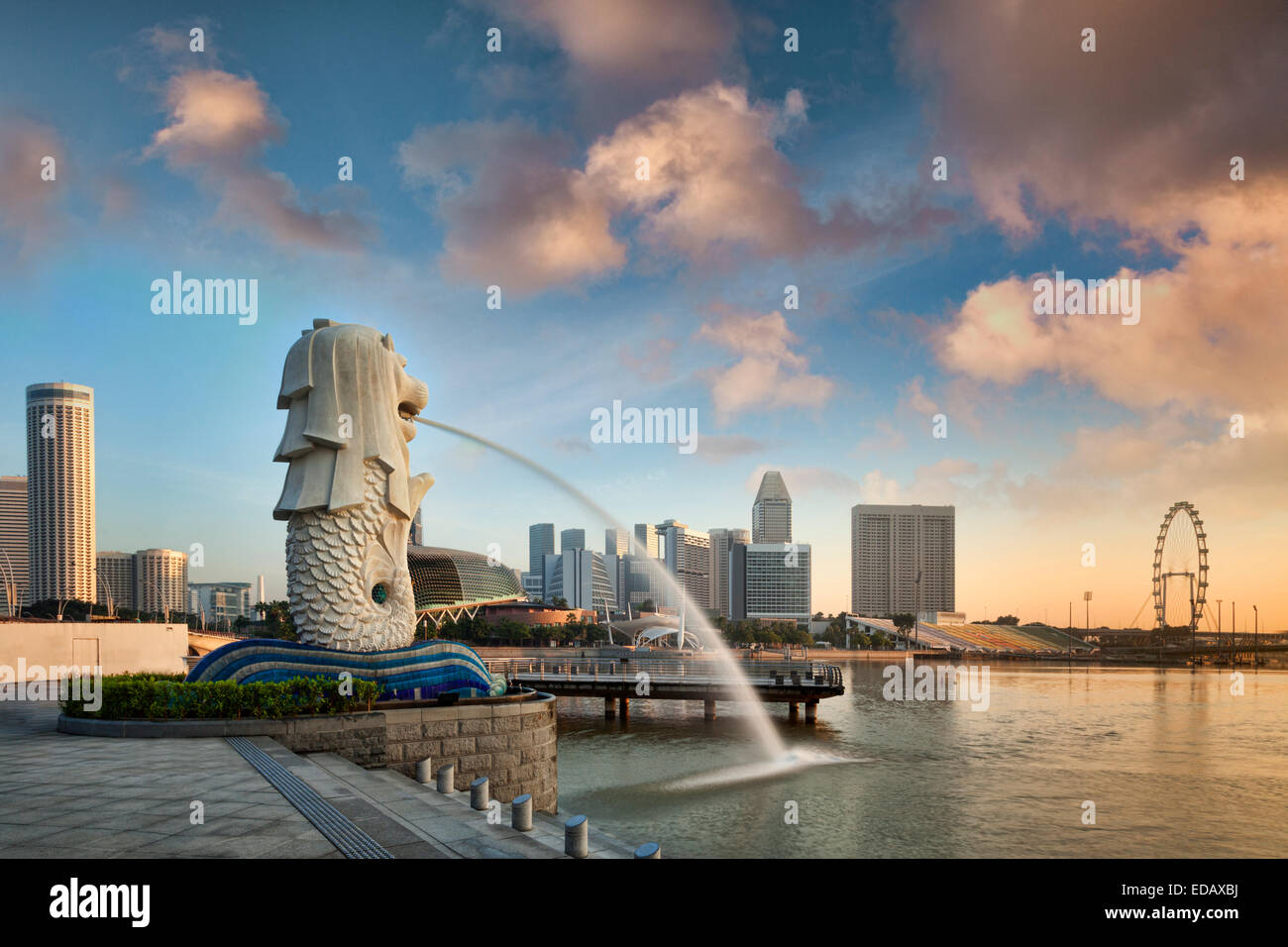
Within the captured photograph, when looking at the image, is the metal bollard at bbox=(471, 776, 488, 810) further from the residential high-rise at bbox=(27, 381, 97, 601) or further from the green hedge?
the residential high-rise at bbox=(27, 381, 97, 601)

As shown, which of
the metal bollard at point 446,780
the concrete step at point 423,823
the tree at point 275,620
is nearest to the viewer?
the concrete step at point 423,823

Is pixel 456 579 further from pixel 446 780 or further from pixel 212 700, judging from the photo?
pixel 446 780

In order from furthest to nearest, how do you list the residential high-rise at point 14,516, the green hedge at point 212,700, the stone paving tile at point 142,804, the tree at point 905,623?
the residential high-rise at point 14,516
the tree at point 905,623
the green hedge at point 212,700
the stone paving tile at point 142,804

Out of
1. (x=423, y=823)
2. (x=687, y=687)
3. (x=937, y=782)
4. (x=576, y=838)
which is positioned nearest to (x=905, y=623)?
(x=687, y=687)

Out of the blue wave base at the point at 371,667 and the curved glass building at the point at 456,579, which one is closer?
the blue wave base at the point at 371,667

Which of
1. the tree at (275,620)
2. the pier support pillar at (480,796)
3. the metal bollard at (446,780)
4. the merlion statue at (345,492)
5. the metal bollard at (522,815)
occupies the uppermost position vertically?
the merlion statue at (345,492)

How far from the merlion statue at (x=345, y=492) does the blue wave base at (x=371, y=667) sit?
0.80 metres

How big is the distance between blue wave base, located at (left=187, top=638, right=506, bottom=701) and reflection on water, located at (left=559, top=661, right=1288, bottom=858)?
5199mm

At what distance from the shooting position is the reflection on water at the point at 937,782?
21.9 m

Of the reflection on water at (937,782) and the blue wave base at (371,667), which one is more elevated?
the blue wave base at (371,667)

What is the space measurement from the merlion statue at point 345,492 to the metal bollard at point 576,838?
13828 millimetres

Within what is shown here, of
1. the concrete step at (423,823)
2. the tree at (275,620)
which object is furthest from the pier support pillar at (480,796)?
the tree at (275,620)

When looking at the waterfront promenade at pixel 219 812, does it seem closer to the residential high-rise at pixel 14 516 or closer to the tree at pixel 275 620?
the tree at pixel 275 620
